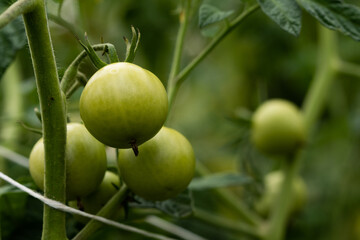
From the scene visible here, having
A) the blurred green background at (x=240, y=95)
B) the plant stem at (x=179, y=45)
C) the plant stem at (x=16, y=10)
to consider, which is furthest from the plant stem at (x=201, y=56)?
the blurred green background at (x=240, y=95)

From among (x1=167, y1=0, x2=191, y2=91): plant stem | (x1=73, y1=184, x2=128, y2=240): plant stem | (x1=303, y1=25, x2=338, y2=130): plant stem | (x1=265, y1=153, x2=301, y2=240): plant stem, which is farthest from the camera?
(x1=303, y1=25, x2=338, y2=130): plant stem

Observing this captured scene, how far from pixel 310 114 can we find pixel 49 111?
0.83 m

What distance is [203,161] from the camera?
5.70ft

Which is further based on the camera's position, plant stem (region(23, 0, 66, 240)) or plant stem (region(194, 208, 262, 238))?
plant stem (region(194, 208, 262, 238))

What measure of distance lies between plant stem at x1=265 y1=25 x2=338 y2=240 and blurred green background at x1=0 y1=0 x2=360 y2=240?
75mm

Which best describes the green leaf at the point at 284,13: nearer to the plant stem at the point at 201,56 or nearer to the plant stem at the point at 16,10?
the plant stem at the point at 201,56

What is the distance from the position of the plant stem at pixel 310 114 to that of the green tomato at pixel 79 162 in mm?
572

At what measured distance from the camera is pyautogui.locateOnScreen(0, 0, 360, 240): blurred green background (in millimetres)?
1291

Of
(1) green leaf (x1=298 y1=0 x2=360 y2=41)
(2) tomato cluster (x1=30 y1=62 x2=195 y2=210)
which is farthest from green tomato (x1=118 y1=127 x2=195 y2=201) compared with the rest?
(1) green leaf (x1=298 y1=0 x2=360 y2=41)

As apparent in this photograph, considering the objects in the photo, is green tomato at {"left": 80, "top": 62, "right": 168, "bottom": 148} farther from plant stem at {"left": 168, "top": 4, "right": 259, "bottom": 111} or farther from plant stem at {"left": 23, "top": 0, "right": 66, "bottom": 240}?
plant stem at {"left": 168, "top": 4, "right": 259, "bottom": 111}

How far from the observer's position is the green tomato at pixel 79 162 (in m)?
0.57

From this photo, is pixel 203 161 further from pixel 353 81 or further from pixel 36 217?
pixel 36 217

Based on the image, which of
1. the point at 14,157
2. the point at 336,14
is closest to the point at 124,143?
the point at 336,14

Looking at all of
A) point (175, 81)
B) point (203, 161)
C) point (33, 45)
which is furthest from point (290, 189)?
point (33, 45)
